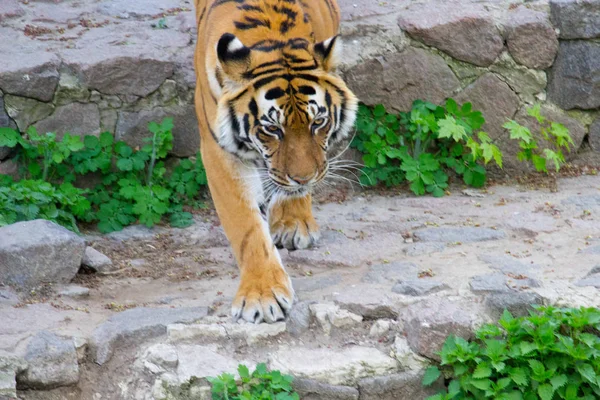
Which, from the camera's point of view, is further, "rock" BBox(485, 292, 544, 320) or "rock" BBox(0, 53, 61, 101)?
"rock" BBox(0, 53, 61, 101)

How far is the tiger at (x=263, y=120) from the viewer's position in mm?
3791

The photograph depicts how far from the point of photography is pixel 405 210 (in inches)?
205

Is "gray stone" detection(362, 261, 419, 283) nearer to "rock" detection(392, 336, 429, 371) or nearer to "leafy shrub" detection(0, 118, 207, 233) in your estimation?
"rock" detection(392, 336, 429, 371)

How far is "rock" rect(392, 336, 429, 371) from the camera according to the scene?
3680mm

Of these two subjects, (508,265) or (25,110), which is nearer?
(508,265)

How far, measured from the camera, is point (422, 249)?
4488 millimetres

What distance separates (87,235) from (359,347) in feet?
6.51

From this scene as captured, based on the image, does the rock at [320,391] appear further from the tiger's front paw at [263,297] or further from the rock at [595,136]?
the rock at [595,136]

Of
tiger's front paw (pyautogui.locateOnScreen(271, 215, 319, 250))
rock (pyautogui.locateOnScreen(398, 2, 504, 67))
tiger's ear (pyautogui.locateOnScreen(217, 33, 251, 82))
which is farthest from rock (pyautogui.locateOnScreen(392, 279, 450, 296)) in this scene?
rock (pyautogui.locateOnScreen(398, 2, 504, 67))

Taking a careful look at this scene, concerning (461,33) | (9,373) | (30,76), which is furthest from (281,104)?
(461,33)

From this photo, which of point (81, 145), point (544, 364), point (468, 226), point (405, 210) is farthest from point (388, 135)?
point (544, 364)

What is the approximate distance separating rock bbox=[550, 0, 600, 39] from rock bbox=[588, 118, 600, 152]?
1.76ft

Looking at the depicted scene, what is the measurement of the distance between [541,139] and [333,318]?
8.20 feet

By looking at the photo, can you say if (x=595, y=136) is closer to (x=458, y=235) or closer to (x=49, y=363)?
(x=458, y=235)
